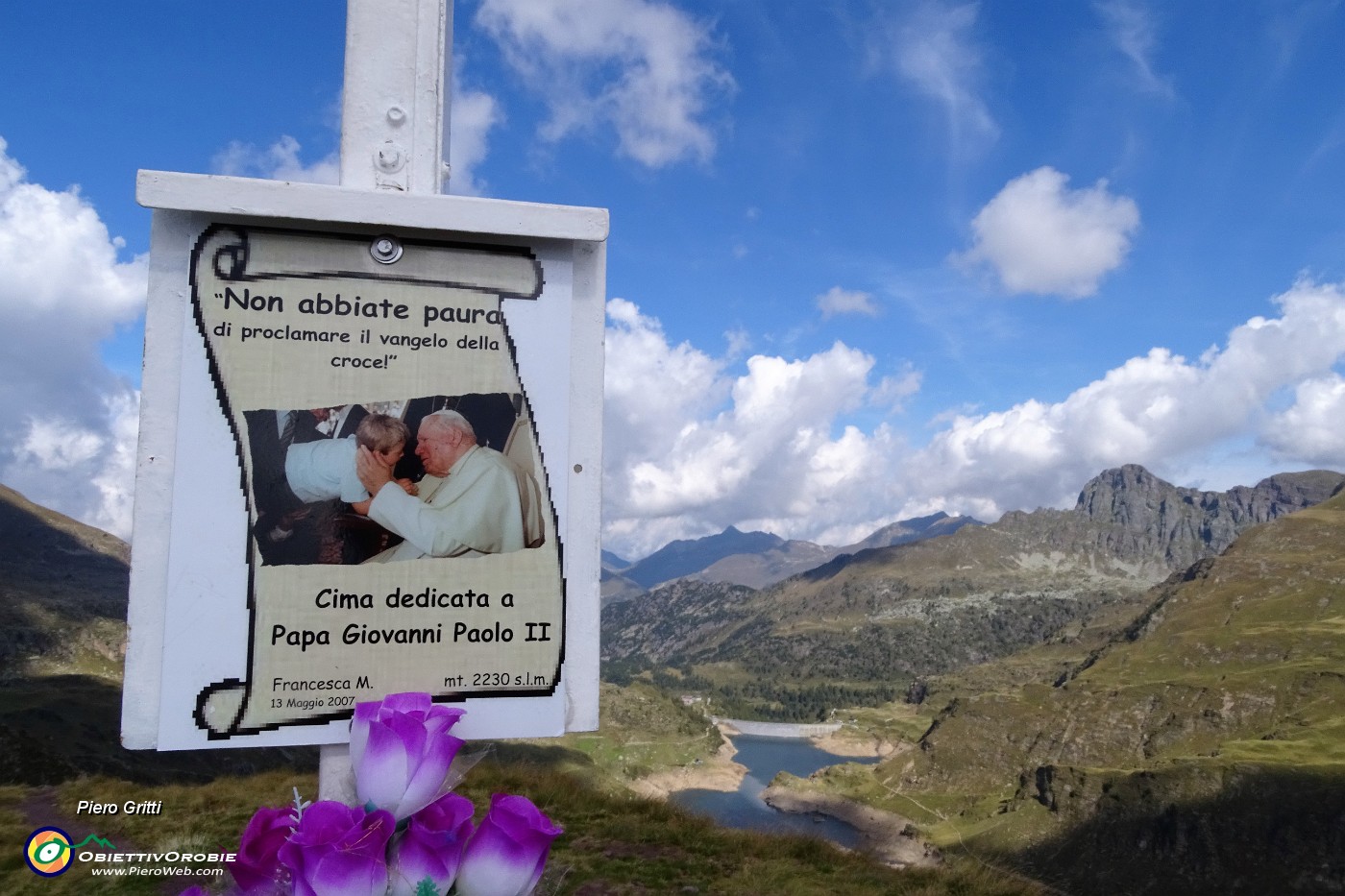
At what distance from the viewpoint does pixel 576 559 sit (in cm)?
341

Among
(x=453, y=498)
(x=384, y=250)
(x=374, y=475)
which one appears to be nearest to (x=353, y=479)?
(x=374, y=475)

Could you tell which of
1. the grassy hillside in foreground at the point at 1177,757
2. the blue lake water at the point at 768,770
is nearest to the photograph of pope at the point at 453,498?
the blue lake water at the point at 768,770

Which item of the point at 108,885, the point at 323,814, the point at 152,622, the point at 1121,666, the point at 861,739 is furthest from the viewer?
the point at 861,739

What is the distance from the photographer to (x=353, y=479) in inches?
126

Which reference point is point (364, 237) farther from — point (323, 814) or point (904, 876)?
point (904, 876)

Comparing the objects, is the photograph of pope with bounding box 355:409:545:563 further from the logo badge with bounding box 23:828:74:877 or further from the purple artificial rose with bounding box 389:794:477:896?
the logo badge with bounding box 23:828:74:877

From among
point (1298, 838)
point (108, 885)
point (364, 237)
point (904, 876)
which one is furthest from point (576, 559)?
point (1298, 838)

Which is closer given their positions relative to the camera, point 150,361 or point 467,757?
point 467,757

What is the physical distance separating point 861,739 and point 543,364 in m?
173

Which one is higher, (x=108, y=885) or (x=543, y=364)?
(x=543, y=364)

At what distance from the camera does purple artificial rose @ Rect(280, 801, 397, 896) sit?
1.84 metres

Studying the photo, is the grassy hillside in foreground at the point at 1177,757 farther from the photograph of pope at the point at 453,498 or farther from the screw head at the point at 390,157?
the screw head at the point at 390,157

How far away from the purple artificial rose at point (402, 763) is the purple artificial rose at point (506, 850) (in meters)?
0.20

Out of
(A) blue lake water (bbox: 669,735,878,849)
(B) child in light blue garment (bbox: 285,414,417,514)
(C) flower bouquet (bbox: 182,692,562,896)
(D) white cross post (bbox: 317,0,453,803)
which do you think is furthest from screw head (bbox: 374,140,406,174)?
(A) blue lake water (bbox: 669,735,878,849)
